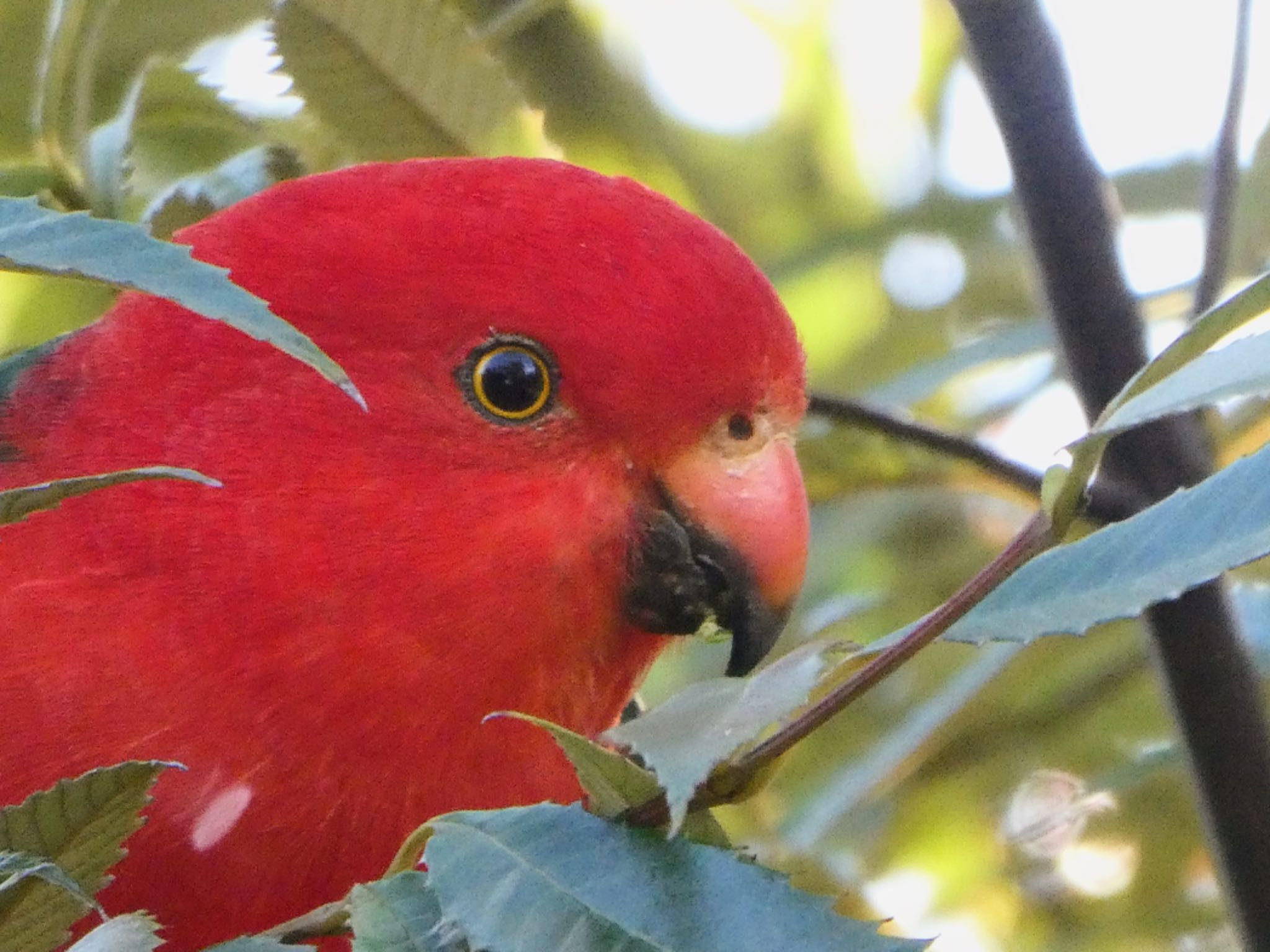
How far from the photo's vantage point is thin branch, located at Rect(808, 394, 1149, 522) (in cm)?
125

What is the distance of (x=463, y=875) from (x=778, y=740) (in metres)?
0.15

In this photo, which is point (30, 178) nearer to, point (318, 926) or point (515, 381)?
point (515, 381)

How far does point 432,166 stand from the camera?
121 centimetres

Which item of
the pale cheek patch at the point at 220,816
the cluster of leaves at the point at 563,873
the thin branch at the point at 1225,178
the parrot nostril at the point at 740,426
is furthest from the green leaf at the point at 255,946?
the thin branch at the point at 1225,178

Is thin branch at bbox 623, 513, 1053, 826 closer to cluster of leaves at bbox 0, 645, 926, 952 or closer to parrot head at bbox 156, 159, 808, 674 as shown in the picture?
cluster of leaves at bbox 0, 645, 926, 952

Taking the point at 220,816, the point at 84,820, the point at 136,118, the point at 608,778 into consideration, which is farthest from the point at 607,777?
the point at 136,118

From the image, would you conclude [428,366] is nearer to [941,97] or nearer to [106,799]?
[106,799]

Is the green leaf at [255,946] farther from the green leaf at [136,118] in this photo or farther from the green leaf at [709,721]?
the green leaf at [136,118]

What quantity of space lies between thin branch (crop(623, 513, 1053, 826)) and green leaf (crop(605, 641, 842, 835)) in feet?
0.06

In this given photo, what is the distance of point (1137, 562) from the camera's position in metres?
0.67

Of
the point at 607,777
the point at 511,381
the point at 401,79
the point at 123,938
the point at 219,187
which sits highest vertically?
the point at 401,79

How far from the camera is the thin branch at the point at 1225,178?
128cm

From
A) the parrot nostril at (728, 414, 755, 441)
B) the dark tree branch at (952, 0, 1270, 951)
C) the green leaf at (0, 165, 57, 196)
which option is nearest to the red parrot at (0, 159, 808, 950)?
the parrot nostril at (728, 414, 755, 441)

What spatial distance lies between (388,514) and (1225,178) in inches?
29.0
